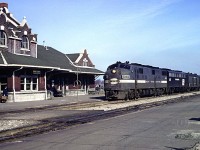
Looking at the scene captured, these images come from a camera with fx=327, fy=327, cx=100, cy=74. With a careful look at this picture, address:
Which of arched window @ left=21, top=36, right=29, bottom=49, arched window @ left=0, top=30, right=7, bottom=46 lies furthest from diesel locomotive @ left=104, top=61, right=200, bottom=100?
arched window @ left=0, top=30, right=7, bottom=46

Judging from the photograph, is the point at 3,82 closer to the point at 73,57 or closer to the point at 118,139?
the point at 73,57

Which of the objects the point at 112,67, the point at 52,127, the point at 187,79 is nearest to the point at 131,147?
the point at 52,127

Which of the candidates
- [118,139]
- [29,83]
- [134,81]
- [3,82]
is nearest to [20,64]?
[3,82]

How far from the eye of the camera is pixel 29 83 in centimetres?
3484

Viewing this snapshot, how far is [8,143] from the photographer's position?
A: 33.1 ft

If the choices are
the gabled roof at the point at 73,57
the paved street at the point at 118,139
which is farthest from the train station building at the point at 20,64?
the paved street at the point at 118,139

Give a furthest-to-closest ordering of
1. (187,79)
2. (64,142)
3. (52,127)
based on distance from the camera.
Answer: (187,79), (52,127), (64,142)

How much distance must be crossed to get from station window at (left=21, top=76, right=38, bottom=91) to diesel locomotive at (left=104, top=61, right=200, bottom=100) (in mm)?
8170

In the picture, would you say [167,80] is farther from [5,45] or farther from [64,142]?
[64,142]

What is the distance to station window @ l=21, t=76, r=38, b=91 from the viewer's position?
3388cm

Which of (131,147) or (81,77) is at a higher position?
(81,77)

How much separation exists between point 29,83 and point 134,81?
36.5 ft

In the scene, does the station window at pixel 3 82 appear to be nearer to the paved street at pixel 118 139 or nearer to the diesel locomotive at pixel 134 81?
the diesel locomotive at pixel 134 81

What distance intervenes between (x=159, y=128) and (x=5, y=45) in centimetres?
2429
